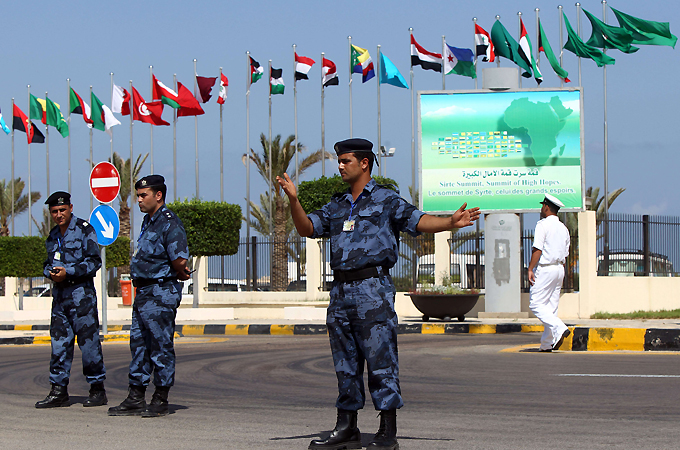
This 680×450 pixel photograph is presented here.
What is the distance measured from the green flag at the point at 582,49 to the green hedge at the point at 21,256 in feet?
65.0

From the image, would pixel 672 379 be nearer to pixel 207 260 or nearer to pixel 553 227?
pixel 553 227

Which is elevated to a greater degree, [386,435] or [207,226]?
[207,226]

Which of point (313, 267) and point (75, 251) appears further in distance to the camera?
point (313, 267)

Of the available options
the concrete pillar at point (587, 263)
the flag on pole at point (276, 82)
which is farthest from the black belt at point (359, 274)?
the flag on pole at point (276, 82)

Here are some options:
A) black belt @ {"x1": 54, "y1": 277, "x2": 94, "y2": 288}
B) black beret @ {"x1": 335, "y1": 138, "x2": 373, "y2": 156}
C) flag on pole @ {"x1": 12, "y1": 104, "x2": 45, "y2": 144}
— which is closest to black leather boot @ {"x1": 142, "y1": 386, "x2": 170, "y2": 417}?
black belt @ {"x1": 54, "y1": 277, "x2": 94, "y2": 288}

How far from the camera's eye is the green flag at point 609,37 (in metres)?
28.4

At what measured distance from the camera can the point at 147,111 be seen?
36.2m

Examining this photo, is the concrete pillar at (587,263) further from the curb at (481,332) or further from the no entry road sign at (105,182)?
the no entry road sign at (105,182)

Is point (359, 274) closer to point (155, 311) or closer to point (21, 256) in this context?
point (155, 311)

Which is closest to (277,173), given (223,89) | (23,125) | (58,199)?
(223,89)

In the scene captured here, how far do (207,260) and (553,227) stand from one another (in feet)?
66.5

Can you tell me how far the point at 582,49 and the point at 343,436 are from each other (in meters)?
25.8

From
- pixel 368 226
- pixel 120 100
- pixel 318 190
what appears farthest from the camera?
pixel 120 100

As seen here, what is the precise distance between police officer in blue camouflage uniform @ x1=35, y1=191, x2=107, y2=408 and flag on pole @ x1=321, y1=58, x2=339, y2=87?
28.4m
